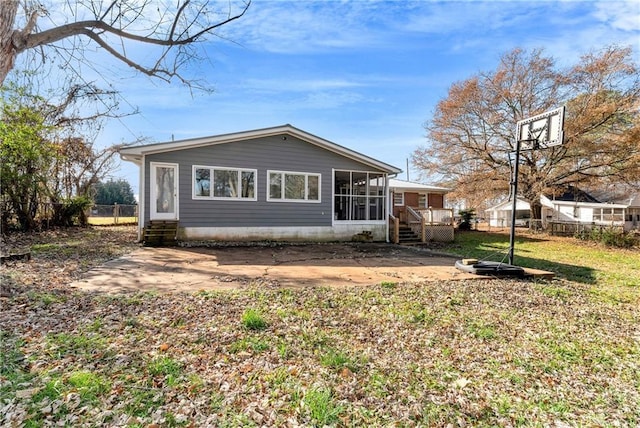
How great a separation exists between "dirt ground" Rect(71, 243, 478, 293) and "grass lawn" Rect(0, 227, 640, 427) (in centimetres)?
57

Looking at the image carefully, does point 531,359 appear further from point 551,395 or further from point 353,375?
point 353,375

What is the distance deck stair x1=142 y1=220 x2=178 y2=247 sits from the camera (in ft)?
31.7

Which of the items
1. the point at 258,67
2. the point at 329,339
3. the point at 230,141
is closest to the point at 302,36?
the point at 258,67

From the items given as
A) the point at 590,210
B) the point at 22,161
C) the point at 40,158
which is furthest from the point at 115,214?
the point at 590,210

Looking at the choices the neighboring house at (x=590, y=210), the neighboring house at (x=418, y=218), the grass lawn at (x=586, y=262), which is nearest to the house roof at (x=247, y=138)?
the neighboring house at (x=418, y=218)

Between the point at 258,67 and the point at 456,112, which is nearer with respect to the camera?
the point at 258,67

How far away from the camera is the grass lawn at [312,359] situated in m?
2.26

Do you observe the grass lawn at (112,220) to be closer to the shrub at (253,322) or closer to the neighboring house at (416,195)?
the neighboring house at (416,195)

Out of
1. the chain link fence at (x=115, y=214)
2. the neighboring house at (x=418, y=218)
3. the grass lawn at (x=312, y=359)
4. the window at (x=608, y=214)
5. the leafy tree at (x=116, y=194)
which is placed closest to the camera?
the grass lawn at (x=312, y=359)

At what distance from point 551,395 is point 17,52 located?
7.82 metres

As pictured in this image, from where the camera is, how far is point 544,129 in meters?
7.06

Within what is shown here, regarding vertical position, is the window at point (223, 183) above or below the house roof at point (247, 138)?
below

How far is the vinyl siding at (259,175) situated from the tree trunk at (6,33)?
17.1 ft

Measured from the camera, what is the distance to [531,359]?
10.5 ft
